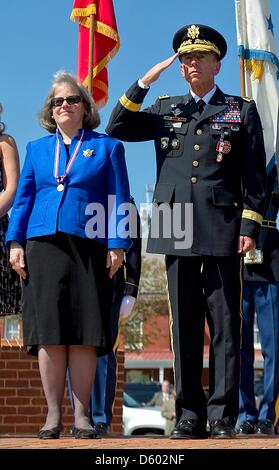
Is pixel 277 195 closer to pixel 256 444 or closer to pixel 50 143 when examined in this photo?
pixel 50 143

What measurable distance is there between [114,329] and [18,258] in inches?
76.1

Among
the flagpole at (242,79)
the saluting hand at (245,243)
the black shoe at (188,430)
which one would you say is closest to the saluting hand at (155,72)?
the saluting hand at (245,243)

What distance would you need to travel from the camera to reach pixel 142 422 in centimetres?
1897

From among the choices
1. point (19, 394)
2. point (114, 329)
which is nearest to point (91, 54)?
point (114, 329)

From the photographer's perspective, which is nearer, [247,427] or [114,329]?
[247,427]

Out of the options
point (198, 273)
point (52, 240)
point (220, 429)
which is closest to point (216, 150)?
point (198, 273)

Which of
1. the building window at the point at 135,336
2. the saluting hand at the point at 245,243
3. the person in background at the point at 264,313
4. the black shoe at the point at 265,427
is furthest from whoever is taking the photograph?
→ the building window at the point at 135,336

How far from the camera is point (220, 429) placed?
5.07m

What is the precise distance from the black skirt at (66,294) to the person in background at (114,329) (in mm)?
1682

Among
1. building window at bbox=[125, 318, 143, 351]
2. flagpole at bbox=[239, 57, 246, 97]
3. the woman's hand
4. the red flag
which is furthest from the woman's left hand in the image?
building window at bbox=[125, 318, 143, 351]

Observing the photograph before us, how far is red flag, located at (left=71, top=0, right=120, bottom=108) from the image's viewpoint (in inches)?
317

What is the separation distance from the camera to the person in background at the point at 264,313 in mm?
6949

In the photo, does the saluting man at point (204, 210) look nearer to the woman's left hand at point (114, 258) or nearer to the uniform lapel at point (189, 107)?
the uniform lapel at point (189, 107)
